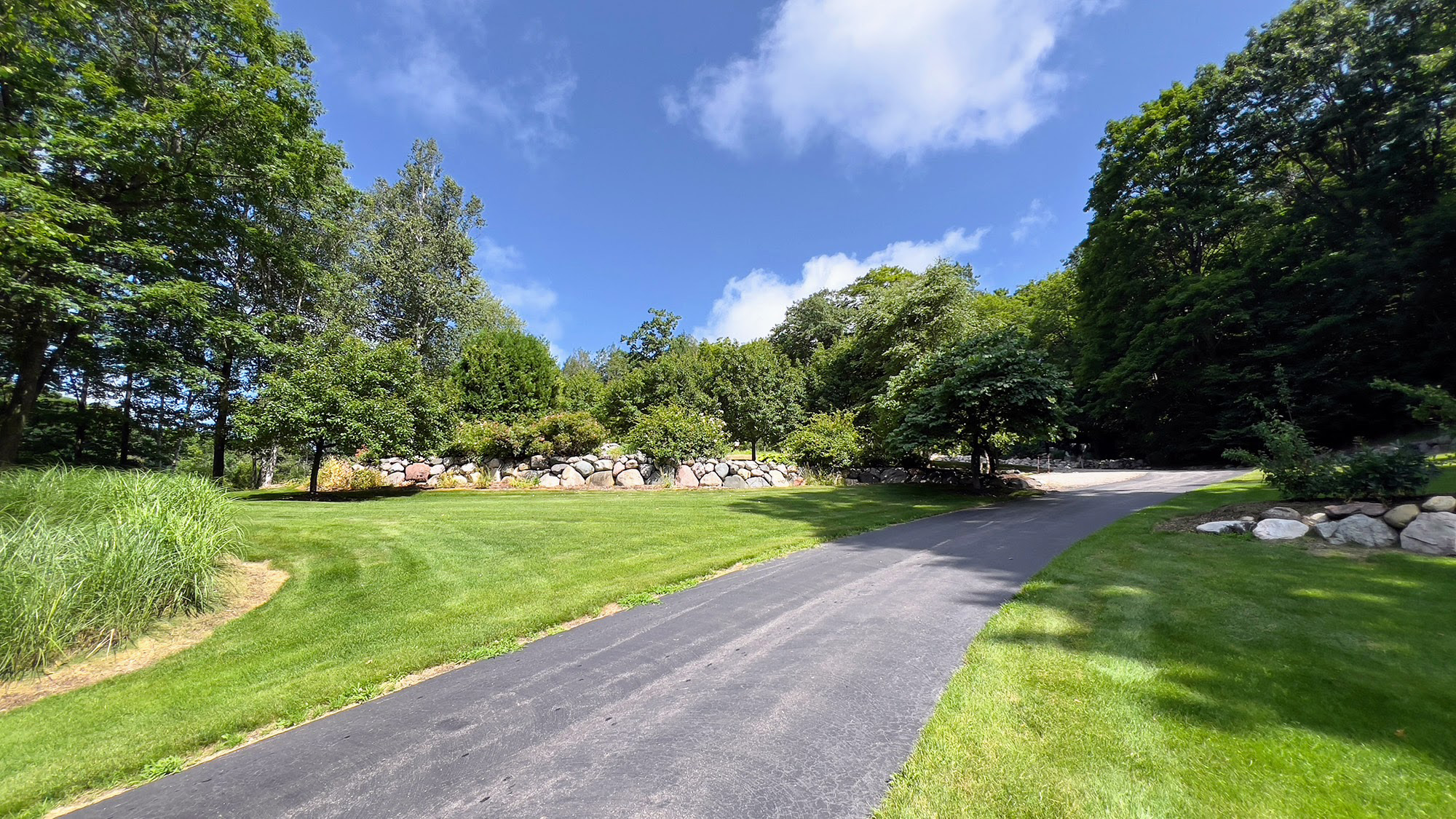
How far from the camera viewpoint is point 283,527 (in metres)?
7.44

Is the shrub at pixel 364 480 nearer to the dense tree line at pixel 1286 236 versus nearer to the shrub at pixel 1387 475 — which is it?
the shrub at pixel 1387 475

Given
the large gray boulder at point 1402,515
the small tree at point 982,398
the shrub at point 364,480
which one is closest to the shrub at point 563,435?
the shrub at point 364,480

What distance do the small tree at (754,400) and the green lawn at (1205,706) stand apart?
18633 mm

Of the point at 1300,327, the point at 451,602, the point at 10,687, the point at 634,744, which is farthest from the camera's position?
the point at 1300,327

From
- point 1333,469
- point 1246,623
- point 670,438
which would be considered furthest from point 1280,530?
point 670,438

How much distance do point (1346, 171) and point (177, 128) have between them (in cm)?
4241

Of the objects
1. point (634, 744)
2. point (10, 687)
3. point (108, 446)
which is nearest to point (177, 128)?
point (108, 446)

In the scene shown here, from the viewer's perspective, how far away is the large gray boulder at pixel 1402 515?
18.6 feet

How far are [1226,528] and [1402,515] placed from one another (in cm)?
150

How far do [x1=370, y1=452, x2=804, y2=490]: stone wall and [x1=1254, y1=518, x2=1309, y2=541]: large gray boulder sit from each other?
1045 cm

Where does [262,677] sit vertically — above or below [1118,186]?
below

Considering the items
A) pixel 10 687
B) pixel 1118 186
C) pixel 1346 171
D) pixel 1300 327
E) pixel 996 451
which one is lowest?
pixel 10 687

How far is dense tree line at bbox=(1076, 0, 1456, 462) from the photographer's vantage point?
18.5 m

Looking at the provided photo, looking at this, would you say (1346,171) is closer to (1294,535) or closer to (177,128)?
(1294,535)
